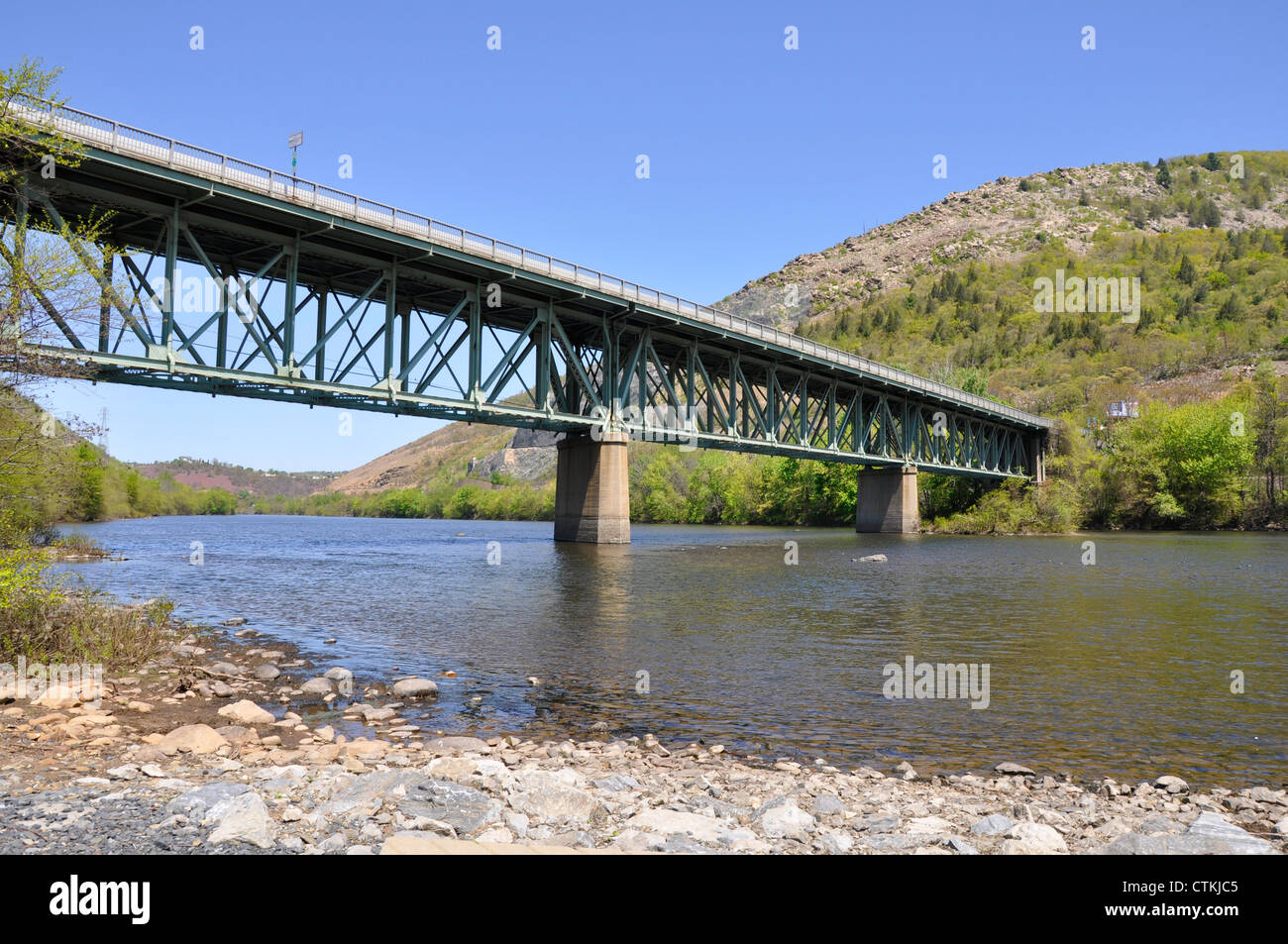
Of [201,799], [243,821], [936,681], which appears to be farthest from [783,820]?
[936,681]

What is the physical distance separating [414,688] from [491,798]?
7.28 m

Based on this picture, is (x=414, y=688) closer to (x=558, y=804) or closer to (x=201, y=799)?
(x=201, y=799)

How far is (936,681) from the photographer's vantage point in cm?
1628

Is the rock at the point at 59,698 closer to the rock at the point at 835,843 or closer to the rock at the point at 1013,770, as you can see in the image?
the rock at the point at 835,843

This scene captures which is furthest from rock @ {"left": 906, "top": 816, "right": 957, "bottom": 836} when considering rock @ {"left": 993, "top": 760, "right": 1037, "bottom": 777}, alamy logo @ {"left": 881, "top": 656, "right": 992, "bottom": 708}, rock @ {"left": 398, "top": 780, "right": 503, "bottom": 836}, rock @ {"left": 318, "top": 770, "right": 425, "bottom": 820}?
alamy logo @ {"left": 881, "top": 656, "right": 992, "bottom": 708}

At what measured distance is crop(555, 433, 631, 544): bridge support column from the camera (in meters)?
59.2

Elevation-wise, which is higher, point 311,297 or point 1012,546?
point 311,297

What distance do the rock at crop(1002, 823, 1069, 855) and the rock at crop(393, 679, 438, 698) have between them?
10.4 meters
